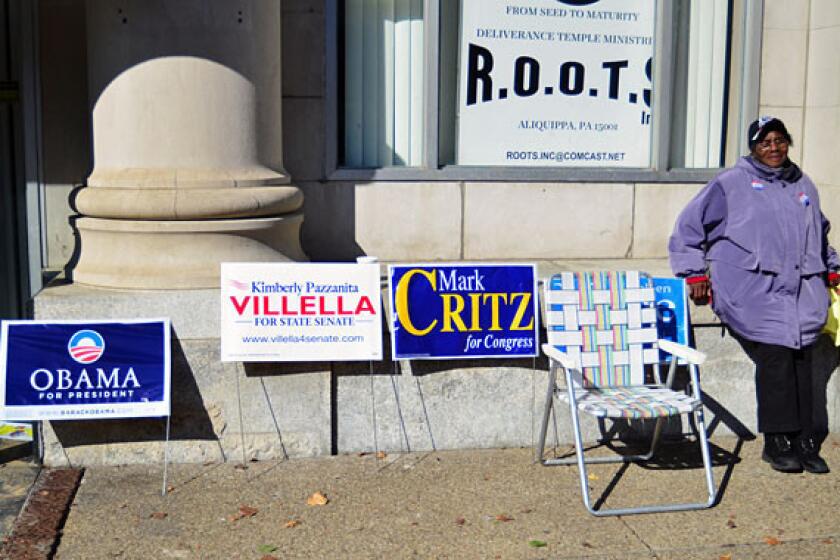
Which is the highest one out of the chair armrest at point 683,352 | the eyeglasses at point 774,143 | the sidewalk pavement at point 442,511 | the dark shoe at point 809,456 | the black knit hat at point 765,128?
the black knit hat at point 765,128

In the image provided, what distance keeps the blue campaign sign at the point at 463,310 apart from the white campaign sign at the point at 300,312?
0.46 feet

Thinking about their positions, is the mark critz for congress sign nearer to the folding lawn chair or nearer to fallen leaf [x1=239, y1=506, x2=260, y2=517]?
the folding lawn chair

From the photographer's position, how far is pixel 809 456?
20.5 ft

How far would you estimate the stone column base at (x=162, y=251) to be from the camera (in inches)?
249

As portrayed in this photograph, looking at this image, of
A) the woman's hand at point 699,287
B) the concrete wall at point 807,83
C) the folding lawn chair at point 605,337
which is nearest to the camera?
the folding lawn chair at point 605,337

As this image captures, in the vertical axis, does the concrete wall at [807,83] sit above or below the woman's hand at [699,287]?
above

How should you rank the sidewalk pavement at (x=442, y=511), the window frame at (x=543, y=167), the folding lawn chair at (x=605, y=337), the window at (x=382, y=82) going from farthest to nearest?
the window at (x=382, y=82), the window frame at (x=543, y=167), the folding lawn chair at (x=605, y=337), the sidewalk pavement at (x=442, y=511)

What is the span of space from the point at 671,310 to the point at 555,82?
7.26ft

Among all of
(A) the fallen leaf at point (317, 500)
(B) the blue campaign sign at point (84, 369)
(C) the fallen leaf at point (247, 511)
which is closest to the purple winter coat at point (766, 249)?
(A) the fallen leaf at point (317, 500)

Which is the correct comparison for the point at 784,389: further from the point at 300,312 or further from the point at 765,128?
the point at 300,312

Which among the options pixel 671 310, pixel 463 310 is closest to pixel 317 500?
pixel 463 310

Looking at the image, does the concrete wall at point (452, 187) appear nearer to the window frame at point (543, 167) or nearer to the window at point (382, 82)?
the window frame at point (543, 167)

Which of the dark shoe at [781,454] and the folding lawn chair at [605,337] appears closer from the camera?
the folding lawn chair at [605,337]

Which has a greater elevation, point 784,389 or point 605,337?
point 605,337
